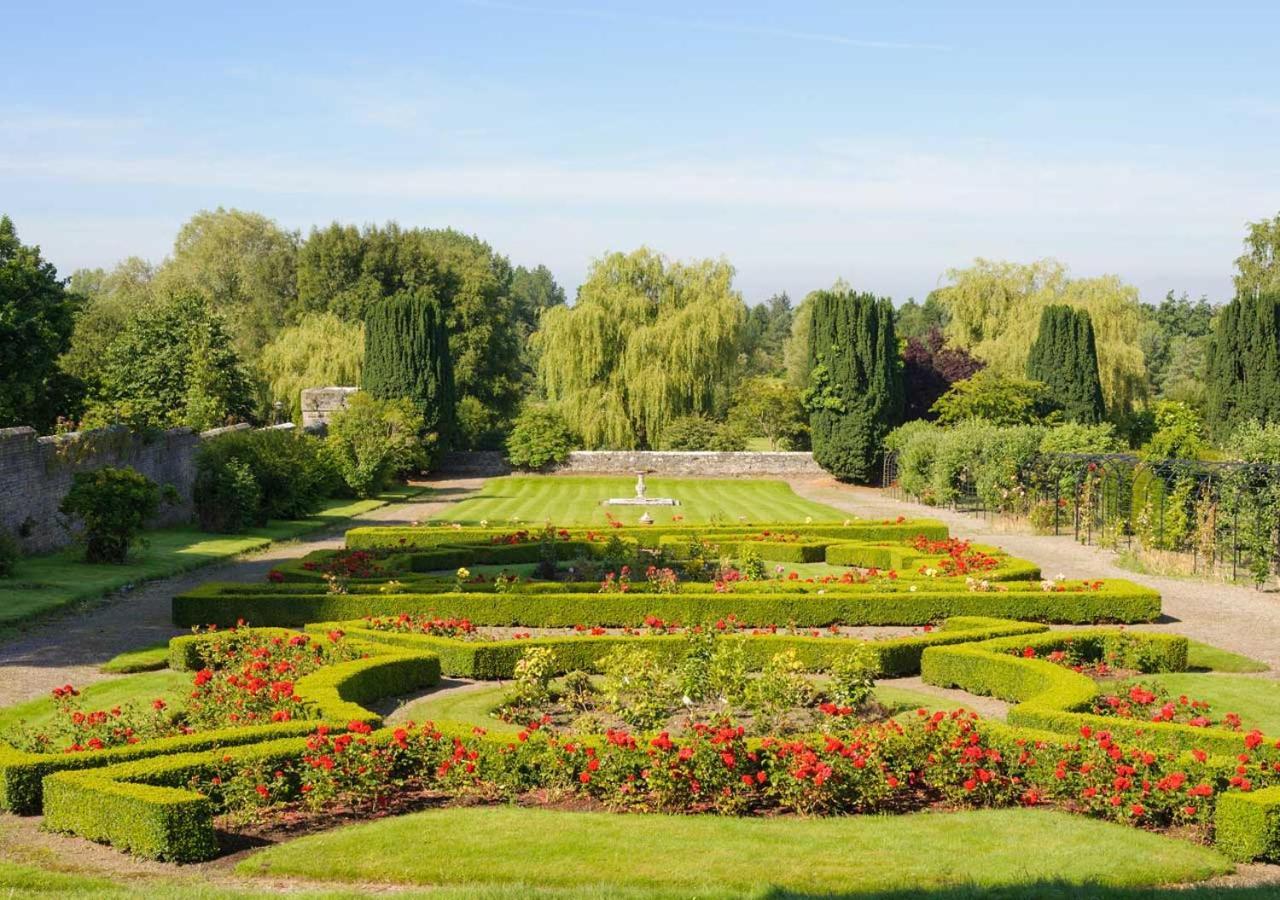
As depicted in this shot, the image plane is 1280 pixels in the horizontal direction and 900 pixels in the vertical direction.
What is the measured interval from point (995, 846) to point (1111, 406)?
4375 centimetres

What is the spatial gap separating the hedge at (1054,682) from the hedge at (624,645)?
394 mm

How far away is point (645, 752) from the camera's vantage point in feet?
32.4

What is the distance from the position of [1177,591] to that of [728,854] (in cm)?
1519

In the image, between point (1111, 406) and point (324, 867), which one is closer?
point (324, 867)

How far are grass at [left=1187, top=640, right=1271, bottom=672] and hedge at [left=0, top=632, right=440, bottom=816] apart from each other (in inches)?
361

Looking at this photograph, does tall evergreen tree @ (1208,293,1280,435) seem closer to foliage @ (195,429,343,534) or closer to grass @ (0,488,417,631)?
foliage @ (195,429,343,534)

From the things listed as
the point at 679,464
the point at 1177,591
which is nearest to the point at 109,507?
Result: the point at 1177,591

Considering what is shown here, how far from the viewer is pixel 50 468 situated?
23.5 meters

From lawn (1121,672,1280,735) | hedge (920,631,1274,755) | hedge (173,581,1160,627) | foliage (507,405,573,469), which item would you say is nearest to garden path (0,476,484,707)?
hedge (173,581,1160,627)

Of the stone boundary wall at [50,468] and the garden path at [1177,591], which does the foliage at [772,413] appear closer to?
the garden path at [1177,591]

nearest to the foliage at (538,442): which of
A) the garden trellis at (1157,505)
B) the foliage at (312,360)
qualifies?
the foliage at (312,360)

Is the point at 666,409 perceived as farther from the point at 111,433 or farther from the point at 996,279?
the point at 111,433

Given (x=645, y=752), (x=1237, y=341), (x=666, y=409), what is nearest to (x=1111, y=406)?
(x=1237, y=341)

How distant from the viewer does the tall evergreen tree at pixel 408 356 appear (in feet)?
147
